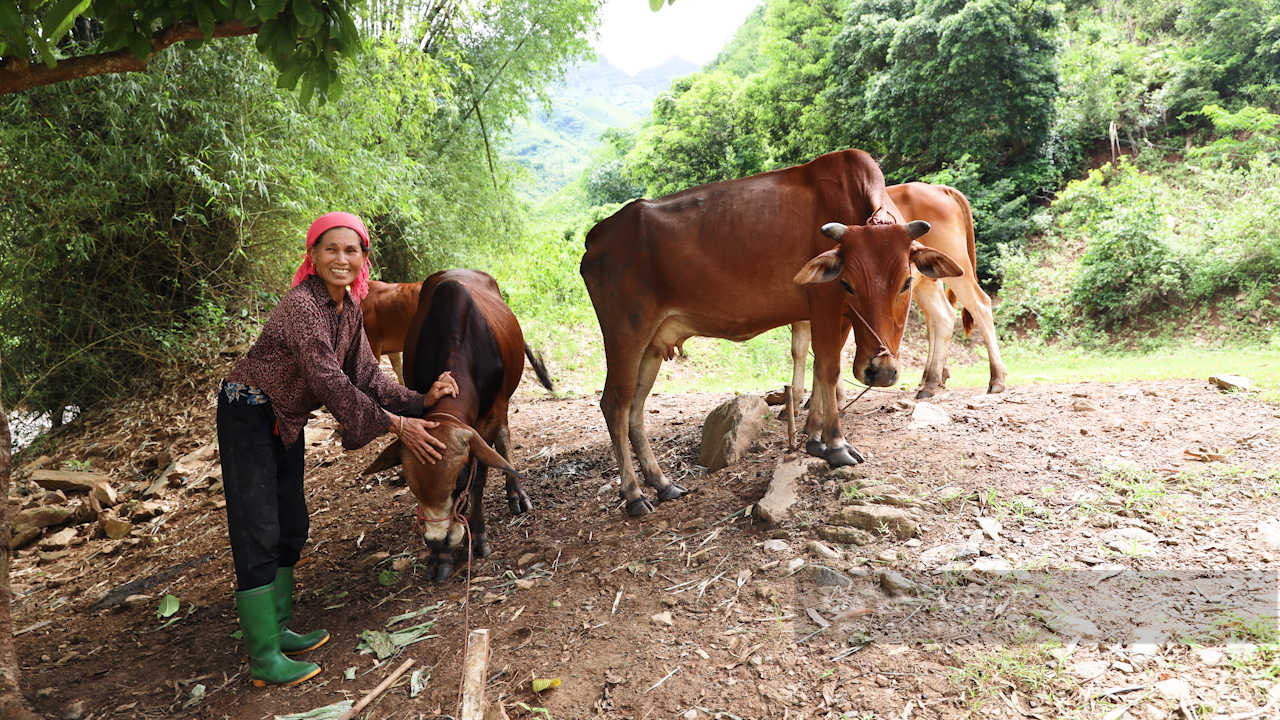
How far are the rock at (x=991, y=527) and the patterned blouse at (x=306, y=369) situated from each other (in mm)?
2959

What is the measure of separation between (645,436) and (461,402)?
1.34 meters

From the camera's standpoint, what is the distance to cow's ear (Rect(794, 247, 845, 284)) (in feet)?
11.7

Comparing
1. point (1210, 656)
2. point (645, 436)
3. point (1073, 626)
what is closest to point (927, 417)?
point (645, 436)

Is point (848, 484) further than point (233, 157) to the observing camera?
No

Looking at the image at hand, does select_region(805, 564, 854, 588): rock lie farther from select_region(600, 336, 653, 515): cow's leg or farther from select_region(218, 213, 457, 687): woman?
select_region(218, 213, 457, 687): woman

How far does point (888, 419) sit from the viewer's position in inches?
188

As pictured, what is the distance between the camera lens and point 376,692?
2838mm

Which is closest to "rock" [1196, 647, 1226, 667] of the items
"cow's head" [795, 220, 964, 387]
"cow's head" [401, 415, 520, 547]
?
"cow's head" [795, 220, 964, 387]

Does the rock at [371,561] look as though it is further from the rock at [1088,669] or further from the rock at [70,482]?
the rock at [1088,669]

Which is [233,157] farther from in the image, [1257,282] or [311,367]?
[1257,282]

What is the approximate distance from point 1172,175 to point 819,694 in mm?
19169

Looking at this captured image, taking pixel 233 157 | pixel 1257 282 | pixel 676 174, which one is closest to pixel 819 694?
pixel 233 157

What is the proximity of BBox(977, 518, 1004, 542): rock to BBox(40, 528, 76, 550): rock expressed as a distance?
7.09 meters

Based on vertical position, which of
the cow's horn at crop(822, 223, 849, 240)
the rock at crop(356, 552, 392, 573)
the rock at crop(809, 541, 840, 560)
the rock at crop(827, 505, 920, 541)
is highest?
the cow's horn at crop(822, 223, 849, 240)
